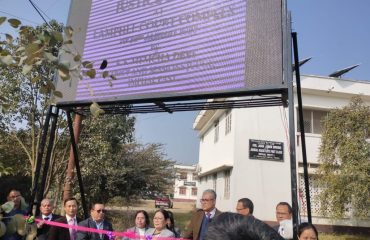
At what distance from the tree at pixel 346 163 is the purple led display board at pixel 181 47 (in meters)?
9.54

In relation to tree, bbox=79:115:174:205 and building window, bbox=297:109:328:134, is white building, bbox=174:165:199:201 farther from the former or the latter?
building window, bbox=297:109:328:134

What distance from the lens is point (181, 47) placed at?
4227mm

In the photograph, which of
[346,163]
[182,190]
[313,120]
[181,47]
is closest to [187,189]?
[182,190]

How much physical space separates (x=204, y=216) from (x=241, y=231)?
3785mm

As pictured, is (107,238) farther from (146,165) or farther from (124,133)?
(146,165)

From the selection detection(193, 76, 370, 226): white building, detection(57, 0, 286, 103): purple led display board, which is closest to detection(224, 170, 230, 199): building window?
detection(193, 76, 370, 226): white building

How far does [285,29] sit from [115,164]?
1266 centimetres

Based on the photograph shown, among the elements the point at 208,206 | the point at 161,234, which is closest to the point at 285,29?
the point at 208,206

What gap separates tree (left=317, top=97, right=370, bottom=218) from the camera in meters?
11.9

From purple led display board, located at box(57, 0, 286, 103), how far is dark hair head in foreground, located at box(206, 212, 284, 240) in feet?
8.74

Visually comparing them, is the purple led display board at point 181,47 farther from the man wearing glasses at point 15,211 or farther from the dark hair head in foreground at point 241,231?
the dark hair head in foreground at point 241,231

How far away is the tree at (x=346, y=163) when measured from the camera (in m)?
11.9

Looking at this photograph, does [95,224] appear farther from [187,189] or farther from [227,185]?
[187,189]

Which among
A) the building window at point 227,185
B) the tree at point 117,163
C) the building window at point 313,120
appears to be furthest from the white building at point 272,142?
the tree at point 117,163
